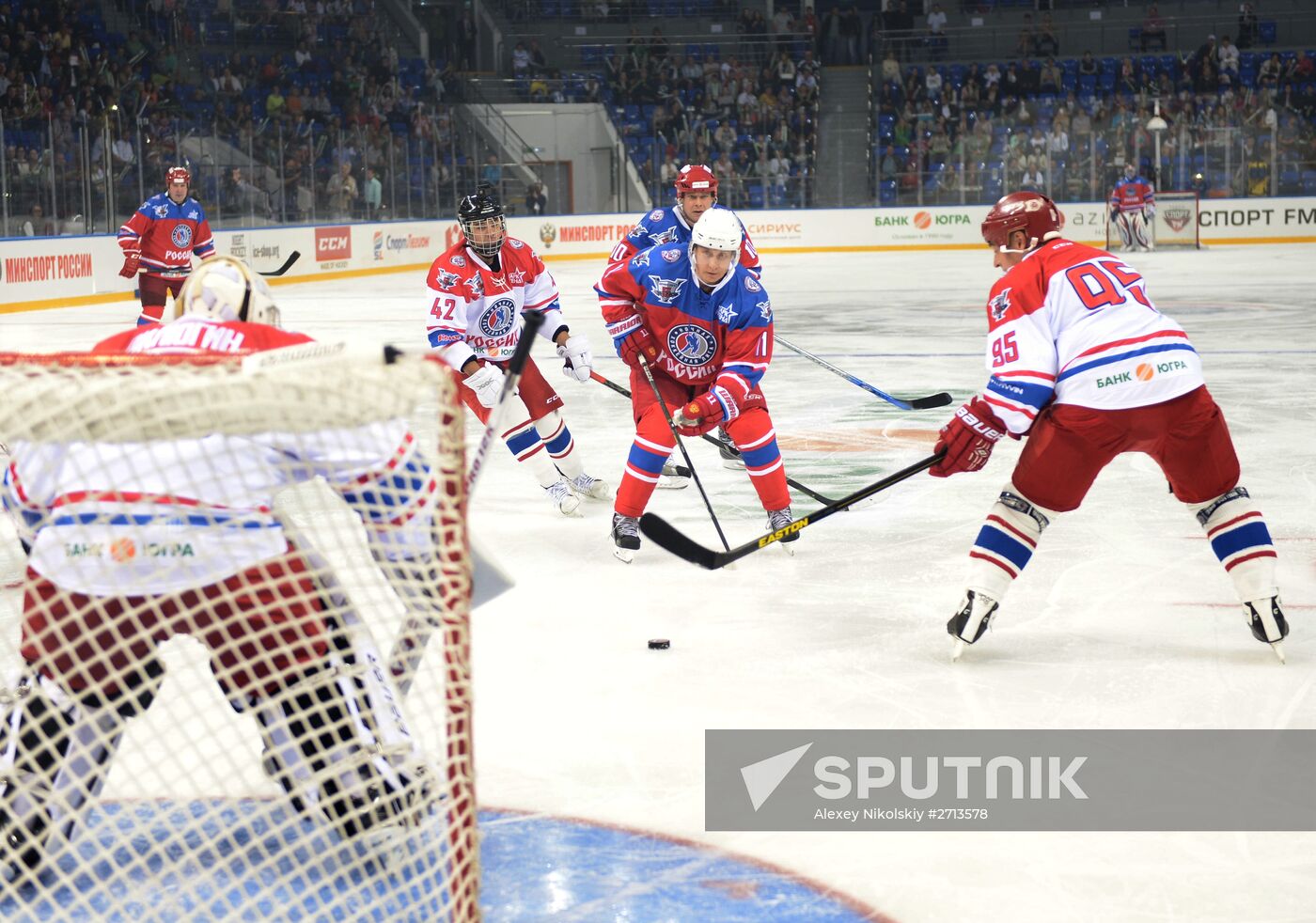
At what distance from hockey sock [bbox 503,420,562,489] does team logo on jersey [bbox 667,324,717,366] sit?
30.7 inches

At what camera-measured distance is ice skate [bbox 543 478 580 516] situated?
5.18 meters

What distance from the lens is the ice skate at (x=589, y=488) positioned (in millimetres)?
5391

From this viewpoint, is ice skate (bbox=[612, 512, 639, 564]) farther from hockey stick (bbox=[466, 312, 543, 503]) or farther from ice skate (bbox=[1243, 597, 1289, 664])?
hockey stick (bbox=[466, 312, 543, 503])

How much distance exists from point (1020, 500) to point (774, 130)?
1878 centimetres

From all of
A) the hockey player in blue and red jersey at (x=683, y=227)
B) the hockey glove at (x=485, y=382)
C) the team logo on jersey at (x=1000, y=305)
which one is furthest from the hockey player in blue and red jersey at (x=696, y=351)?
the team logo on jersey at (x=1000, y=305)

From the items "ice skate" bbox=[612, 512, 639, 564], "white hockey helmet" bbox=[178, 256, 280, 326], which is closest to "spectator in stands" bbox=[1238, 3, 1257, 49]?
"ice skate" bbox=[612, 512, 639, 564]

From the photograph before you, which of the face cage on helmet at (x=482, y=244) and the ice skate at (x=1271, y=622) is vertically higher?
the face cage on helmet at (x=482, y=244)

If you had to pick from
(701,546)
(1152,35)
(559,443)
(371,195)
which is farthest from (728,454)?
(1152,35)

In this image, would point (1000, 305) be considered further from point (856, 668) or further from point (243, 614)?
point (243, 614)

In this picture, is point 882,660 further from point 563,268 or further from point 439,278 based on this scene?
point 563,268

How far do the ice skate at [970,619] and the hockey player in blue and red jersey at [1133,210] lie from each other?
16291 millimetres

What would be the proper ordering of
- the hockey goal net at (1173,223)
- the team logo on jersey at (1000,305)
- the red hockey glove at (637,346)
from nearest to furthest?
the team logo on jersey at (1000,305)
the red hockey glove at (637,346)
the hockey goal net at (1173,223)

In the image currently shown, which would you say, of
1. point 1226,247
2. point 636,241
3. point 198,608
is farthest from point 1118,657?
point 1226,247

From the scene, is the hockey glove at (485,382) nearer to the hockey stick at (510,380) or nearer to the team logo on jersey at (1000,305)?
the team logo on jersey at (1000,305)
